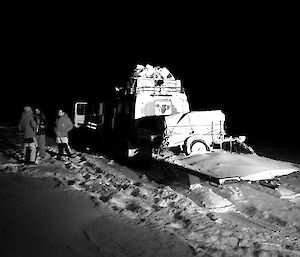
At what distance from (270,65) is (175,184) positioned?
71760 millimetres

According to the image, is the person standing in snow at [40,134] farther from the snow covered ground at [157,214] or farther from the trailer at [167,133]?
the trailer at [167,133]

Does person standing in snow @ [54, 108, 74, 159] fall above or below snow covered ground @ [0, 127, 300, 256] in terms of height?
above

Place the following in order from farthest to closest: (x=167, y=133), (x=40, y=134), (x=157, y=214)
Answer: (x=40, y=134)
(x=167, y=133)
(x=157, y=214)

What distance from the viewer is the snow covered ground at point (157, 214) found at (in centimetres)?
462

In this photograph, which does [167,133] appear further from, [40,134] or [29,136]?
[40,134]

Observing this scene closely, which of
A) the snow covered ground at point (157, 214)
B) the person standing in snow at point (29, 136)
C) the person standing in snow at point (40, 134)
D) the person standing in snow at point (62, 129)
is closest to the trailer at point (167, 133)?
the snow covered ground at point (157, 214)

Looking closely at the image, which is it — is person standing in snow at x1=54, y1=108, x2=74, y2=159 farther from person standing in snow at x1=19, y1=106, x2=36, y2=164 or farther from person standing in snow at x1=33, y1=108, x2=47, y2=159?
person standing in snow at x1=19, y1=106, x2=36, y2=164

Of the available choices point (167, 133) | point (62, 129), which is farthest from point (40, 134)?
point (167, 133)

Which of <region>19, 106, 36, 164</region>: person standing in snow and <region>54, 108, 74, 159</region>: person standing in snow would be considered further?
<region>54, 108, 74, 159</region>: person standing in snow

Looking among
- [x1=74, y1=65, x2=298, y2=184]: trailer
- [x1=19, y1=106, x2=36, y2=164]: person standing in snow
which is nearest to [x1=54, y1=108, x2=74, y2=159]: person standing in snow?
[x1=19, y1=106, x2=36, y2=164]: person standing in snow

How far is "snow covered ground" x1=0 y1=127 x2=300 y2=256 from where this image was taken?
4616 mm

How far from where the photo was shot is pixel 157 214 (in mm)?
5801

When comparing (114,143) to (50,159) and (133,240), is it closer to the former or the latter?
(50,159)

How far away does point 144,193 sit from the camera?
7.31 m
